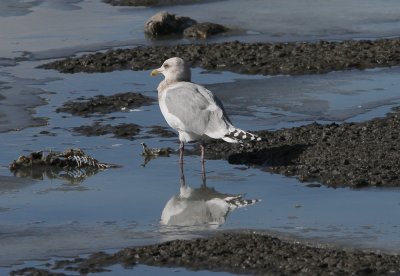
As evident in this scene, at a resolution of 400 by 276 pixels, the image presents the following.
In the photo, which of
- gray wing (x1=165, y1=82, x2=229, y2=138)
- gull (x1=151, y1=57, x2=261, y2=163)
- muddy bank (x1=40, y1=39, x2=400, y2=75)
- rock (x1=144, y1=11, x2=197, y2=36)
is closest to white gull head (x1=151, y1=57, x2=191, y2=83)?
gull (x1=151, y1=57, x2=261, y2=163)

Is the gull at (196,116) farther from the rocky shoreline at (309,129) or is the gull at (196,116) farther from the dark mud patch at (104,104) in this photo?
the dark mud patch at (104,104)

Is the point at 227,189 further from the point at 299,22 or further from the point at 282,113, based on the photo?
the point at 299,22

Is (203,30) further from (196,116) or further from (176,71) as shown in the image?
(196,116)

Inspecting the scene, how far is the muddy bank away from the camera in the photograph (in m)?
15.8

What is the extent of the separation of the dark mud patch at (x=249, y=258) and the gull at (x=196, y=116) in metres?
2.68

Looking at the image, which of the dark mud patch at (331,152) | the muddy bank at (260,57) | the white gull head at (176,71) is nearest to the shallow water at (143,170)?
the dark mud patch at (331,152)

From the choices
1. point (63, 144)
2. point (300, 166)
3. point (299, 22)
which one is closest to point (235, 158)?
point (300, 166)

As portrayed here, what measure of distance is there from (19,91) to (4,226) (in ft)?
17.7

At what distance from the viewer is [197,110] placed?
11898mm

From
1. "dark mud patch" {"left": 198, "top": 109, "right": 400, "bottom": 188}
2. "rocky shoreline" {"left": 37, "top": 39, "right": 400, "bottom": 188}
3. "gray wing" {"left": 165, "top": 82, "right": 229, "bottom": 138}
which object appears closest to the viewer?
"dark mud patch" {"left": 198, "top": 109, "right": 400, "bottom": 188}

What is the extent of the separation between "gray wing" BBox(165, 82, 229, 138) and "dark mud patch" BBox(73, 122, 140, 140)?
76 cm

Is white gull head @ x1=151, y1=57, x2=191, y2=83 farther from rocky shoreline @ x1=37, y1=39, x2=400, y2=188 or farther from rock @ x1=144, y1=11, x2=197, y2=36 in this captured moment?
rock @ x1=144, y1=11, x2=197, y2=36

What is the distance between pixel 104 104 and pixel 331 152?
3.50m

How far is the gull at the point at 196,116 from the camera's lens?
11.6 m
